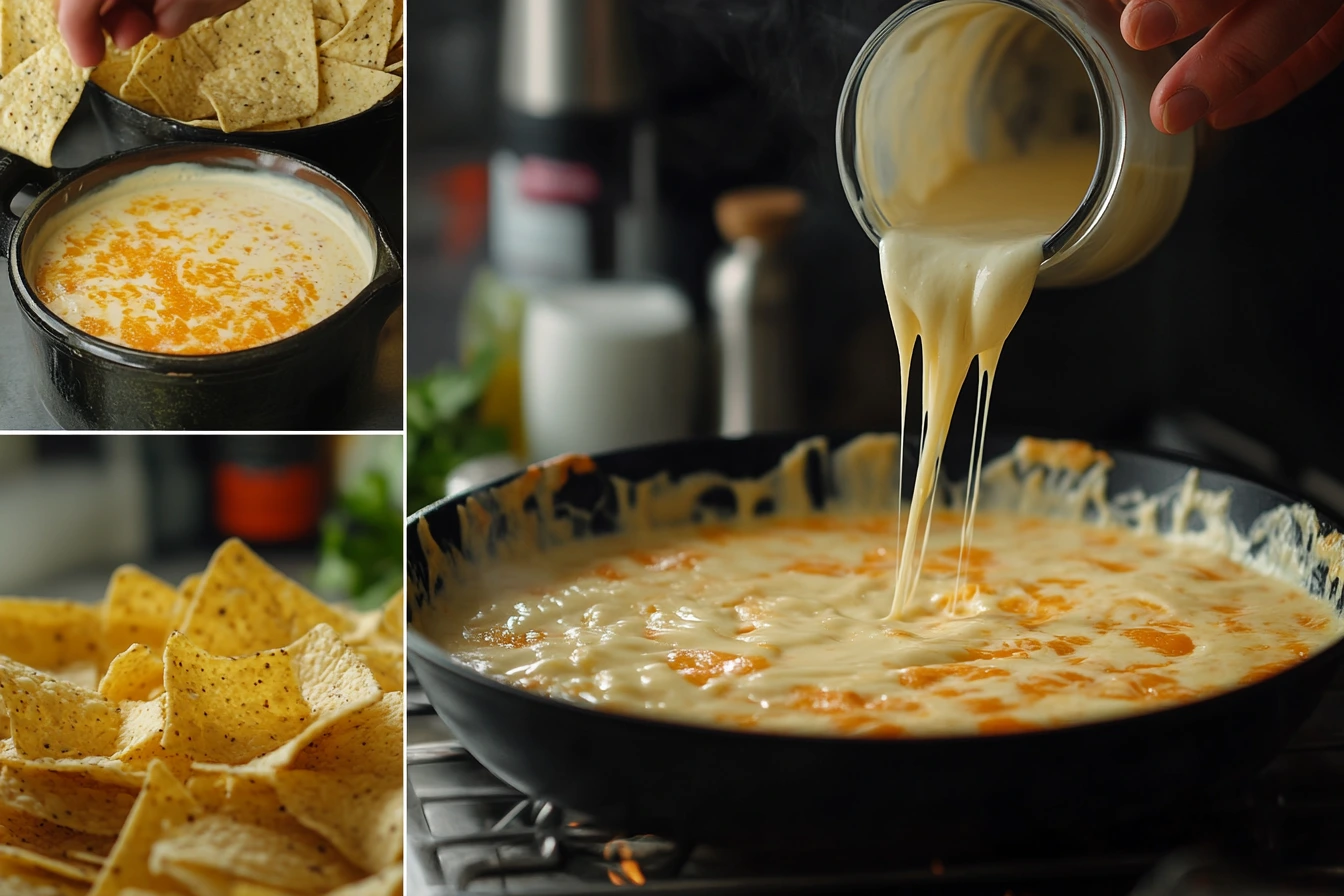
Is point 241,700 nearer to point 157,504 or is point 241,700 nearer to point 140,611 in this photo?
point 140,611

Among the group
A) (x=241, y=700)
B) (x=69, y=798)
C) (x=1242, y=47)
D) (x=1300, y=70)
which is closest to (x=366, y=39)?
(x=241, y=700)

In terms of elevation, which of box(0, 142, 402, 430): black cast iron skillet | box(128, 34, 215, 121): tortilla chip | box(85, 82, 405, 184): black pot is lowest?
box(0, 142, 402, 430): black cast iron skillet

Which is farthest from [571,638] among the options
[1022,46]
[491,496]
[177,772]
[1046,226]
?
A: [1022,46]

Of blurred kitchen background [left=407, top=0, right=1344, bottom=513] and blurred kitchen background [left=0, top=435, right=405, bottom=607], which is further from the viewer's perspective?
blurred kitchen background [left=407, top=0, right=1344, bottom=513]

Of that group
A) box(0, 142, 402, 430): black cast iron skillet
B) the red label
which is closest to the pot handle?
box(0, 142, 402, 430): black cast iron skillet

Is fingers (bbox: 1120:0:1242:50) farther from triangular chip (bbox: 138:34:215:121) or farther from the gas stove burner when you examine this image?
triangular chip (bbox: 138:34:215:121)

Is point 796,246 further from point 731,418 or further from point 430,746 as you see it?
point 430,746
